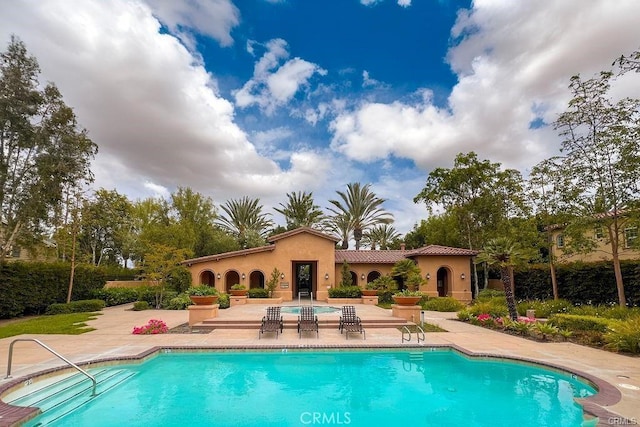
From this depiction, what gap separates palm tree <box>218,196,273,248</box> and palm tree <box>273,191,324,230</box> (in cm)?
459

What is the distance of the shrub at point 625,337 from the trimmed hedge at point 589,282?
→ 351 inches

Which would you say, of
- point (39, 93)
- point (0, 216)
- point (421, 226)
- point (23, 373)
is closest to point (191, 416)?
point (23, 373)

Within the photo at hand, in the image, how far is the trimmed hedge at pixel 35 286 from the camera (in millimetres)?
17562

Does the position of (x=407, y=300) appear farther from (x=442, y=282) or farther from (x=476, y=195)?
(x=476, y=195)

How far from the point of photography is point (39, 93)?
18484 millimetres

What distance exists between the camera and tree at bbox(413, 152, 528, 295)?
27.6 meters

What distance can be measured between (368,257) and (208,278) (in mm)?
13782

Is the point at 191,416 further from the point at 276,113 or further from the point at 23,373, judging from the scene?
the point at 276,113

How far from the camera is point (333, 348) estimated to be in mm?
11016

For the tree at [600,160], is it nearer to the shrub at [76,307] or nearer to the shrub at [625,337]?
the shrub at [625,337]

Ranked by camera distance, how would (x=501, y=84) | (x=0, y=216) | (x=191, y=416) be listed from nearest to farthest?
(x=191, y=416) < (x=501, y=84) < (x=0, y=216)

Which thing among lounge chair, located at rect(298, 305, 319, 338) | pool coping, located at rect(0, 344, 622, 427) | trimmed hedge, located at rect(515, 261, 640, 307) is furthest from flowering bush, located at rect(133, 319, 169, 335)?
trimmed hedge, located at rect(515, 261, 640, 307)

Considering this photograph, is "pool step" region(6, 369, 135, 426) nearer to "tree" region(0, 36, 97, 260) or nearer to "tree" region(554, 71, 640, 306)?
"tree" region(0, 36, 97, 260)

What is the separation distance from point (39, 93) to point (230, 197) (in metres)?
24.9
